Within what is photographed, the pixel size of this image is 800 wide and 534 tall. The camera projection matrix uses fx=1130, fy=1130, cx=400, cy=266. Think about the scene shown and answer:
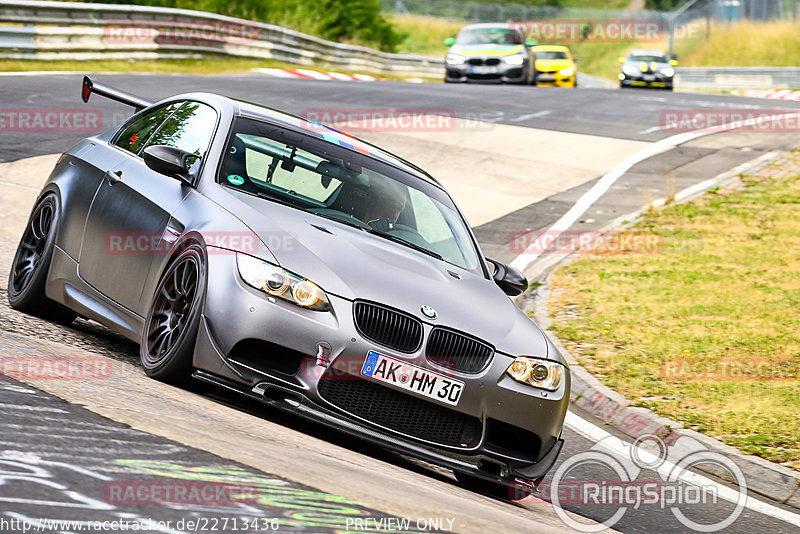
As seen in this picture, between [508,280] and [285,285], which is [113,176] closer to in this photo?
[285,285]

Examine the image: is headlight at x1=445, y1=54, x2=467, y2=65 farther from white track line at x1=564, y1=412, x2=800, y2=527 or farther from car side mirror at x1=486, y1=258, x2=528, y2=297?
car side mirror at x1=486, y1=258, x2=528, y2=297

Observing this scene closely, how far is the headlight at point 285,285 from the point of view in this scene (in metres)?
5.25

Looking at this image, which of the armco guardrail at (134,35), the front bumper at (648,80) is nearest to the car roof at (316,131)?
the armco guardrail at (134,35)

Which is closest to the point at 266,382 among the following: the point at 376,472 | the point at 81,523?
the point at 376,472

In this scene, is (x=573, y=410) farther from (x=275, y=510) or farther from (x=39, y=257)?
(x=275, y=510)

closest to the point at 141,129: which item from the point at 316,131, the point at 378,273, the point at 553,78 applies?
the point at 316,131

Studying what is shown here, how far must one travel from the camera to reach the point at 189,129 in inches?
271

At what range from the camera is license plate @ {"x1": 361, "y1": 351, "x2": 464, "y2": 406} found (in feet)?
17.1

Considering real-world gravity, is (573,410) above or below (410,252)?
below

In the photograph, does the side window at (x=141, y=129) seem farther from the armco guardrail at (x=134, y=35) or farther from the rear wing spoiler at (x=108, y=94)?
the armco guardrail at (x=134, y=35)

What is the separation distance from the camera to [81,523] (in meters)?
3.12

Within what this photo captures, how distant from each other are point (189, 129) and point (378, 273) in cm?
197

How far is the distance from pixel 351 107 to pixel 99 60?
758 centimetres

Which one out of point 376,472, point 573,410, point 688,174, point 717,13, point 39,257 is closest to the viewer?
point 376,472
